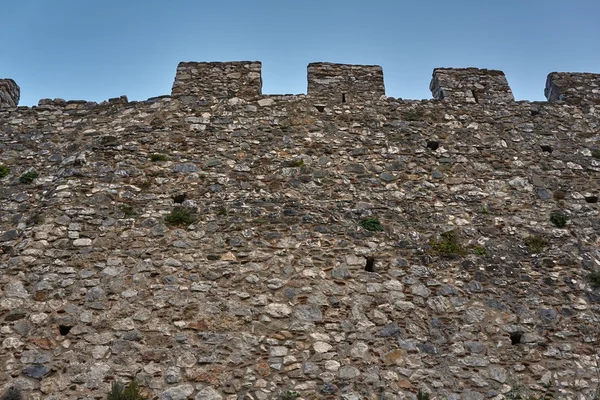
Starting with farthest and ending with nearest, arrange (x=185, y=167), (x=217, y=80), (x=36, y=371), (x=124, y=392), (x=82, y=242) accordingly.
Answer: (x=217, y=80), (x=185, y=167), (x=82, y=242), (x=36, y=371), (x=124, y=392)

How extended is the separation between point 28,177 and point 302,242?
422 centimetres

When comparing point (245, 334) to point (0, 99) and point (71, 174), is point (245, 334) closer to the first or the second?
point (71, 174)

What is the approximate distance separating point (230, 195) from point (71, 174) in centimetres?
231

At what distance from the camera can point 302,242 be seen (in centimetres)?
663

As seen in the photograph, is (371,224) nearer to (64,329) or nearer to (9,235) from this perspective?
(64,329)

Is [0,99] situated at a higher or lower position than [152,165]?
higher

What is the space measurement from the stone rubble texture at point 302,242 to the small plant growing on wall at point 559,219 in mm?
68

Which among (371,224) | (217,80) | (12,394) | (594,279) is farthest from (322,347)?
(217,80)

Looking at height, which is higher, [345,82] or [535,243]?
[345,82]

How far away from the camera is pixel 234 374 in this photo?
545cm

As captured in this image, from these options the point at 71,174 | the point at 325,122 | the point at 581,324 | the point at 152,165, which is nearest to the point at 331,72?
the point at 325,122

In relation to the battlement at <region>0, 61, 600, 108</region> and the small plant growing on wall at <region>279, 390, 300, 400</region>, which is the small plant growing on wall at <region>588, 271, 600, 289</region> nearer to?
the battlement at <region>0, 61, 600, 108</region>

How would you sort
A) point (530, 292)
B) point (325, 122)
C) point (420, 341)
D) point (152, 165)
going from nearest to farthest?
point (420, 341)
point (530, 292)
point (152, 165)
point (325, 122)

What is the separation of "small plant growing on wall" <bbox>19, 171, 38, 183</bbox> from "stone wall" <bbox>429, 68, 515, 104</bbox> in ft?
21.6
